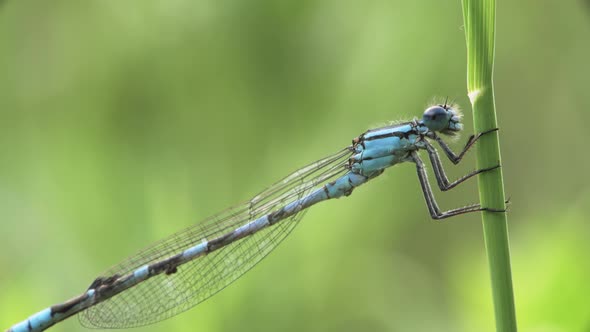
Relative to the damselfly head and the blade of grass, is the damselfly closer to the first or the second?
the damselfly head

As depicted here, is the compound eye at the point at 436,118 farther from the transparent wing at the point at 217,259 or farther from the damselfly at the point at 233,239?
the transparent wing at the point at 217,259

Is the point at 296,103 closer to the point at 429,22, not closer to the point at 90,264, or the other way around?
the point at 429,22

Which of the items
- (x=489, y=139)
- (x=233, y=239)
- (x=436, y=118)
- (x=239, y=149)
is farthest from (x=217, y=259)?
(x=489, y=139)

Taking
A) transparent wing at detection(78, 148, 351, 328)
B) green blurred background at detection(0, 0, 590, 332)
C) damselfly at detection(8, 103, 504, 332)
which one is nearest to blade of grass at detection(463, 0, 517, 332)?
damselfly at detection(8, 103, 504, 332)

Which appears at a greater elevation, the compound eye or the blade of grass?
the compound eye

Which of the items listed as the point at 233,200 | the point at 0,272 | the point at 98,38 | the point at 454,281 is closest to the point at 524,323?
Result: the point at 454,281

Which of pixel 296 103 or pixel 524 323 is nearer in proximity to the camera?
pixel 524 323
